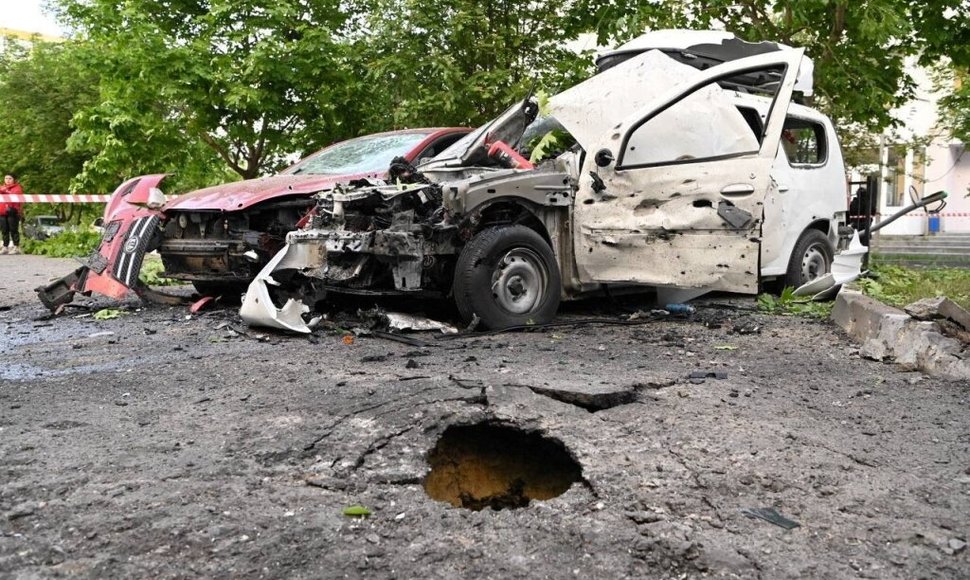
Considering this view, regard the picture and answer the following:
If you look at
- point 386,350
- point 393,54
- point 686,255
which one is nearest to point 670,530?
point 386,350

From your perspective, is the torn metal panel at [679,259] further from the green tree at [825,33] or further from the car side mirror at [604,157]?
the green tree at [825,33]

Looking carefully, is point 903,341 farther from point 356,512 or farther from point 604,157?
point 356,512

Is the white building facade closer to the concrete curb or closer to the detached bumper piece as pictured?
the concrete curb

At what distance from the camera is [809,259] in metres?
7.44

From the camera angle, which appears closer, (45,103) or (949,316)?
(949,316)

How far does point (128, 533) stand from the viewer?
2.30 meters

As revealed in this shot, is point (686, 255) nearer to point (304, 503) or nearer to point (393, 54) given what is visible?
point (304, 503)

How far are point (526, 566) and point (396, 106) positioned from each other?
9528 mm

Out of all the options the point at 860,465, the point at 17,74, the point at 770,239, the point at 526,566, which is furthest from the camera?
the point at 17,74

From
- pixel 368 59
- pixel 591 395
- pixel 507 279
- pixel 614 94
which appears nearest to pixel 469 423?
pixel 591 395

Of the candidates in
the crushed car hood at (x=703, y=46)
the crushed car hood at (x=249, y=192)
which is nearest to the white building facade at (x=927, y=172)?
the crushed car hood at (x=703, y=46)

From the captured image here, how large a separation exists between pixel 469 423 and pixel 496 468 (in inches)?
9.3

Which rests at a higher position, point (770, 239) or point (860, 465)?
point (770, 239)

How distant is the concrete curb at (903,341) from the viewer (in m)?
4.38
